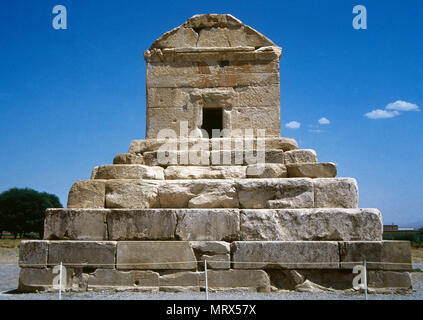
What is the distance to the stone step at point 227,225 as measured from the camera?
6.58 m

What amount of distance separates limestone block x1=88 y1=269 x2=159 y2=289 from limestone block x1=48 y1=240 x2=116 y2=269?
11 centimetres

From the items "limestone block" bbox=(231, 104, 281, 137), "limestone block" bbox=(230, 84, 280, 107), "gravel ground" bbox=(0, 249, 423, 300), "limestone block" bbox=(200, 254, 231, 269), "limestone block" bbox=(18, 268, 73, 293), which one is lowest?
"gravel ground" bbox=(0, 249, 423, 300)

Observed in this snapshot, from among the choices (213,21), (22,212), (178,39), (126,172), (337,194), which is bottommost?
(22,212)

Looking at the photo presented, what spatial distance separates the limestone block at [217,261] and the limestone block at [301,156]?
2260 millimetres

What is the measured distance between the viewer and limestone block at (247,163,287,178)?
7.33 meters

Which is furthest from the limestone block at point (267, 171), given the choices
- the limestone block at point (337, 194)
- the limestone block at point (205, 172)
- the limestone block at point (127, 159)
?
the limestone block at point (127, 159)

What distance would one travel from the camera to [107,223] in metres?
6.74

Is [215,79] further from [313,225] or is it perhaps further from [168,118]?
[313,225]

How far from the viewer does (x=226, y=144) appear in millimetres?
A: 8172

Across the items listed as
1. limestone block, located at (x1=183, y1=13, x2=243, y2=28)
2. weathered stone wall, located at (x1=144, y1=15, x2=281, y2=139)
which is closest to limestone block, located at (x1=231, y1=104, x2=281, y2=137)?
weathered stone wall, located at (x1=144, y1=15, x2=281, y2=139)

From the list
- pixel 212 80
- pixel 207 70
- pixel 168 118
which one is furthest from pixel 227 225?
pixel 207 70

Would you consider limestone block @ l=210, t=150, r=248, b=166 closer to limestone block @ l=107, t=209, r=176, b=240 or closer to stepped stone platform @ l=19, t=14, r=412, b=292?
stepped stone platform @ l=19, t=14, r=412, b=292

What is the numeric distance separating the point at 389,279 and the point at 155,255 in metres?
3.61
